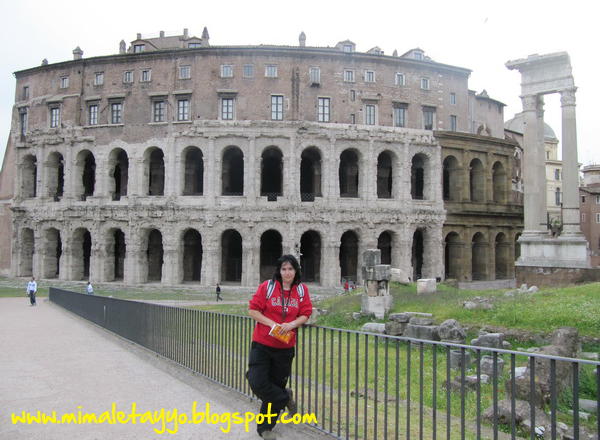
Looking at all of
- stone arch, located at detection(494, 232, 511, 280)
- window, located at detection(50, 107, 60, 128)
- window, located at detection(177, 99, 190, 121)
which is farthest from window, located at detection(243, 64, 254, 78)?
stone arch, located at detection(494, 232, 511, 280)

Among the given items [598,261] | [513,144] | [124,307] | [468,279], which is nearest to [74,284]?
[124,307]

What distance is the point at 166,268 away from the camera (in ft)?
112

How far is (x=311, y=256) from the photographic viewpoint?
37.7 metres

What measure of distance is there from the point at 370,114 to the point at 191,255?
16823 mm

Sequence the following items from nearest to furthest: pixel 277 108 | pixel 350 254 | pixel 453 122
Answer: pixel 277 108, pixel 350 254, pixel 453 122

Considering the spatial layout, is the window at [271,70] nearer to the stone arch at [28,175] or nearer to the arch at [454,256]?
the arch at [454,256]

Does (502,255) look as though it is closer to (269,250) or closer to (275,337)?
(269,250)

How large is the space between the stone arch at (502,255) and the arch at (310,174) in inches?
630

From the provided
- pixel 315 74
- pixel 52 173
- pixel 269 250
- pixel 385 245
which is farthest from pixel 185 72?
pixel 385 245

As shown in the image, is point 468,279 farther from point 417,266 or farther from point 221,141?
point 221,141

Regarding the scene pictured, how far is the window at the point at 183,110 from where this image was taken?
34.9 meters

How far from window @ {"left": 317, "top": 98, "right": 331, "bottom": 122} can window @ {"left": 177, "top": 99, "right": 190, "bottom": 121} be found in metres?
9.29

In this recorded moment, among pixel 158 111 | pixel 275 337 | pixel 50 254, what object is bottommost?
pixel 275 337

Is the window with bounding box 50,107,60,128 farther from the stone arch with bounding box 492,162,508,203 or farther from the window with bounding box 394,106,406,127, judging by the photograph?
→ the stone arch with bounding box 492,162,508,203
